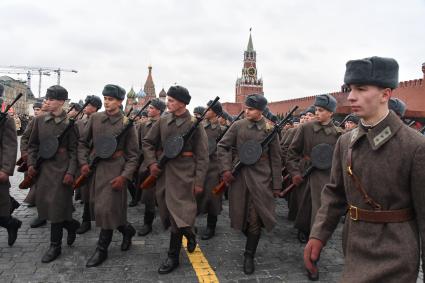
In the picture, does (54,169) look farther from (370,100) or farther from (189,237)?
(370,100)

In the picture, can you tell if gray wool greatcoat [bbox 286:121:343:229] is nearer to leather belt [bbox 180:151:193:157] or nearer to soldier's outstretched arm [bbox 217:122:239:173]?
soldier's outstretched arm [bbox 217:122:239:173]

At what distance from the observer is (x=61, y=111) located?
509 centimetres

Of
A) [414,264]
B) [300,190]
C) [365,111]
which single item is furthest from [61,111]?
[414,264]

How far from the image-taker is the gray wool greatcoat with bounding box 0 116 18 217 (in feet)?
15.6

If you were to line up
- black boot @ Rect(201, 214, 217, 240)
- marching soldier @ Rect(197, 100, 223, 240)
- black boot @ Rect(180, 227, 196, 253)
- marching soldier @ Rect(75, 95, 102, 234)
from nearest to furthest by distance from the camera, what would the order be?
black boot @ Rect(180, 227, 196, 253)
marching soldier @ Rect(75, 95, 102, 234)
black boot @ Rect(201, 214, 217, 240)
marching soldier @ Rect(197, 100, 223, 240)

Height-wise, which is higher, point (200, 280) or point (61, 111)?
point (61, 111)

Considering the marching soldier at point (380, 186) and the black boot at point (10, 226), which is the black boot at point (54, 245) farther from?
the marching soldier at point (380, 186)

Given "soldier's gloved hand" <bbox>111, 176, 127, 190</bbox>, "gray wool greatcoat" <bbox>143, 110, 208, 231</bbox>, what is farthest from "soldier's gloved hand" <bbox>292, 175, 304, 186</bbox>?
"soldier's gloved hand" <bbox>111, 176, 127, 190</bbox>

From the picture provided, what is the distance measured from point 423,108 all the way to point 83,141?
1079 inches

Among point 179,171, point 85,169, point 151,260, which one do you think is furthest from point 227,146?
point 85,169

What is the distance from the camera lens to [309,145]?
5383 millimetres

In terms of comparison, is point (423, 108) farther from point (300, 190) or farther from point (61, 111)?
point (61, 111)

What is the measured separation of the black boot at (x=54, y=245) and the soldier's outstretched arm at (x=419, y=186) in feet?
13.5

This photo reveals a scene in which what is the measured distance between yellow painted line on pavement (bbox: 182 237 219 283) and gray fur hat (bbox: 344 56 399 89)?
2.86m
